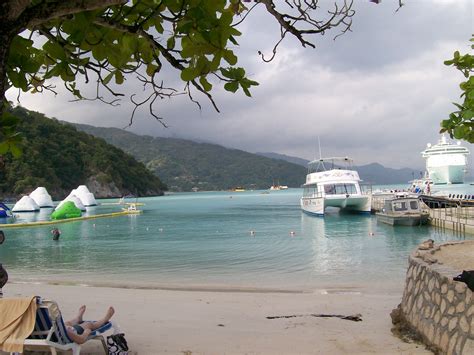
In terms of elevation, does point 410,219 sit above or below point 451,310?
below

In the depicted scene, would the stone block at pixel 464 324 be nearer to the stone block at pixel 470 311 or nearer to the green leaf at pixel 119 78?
the stone block at pixel 470 311

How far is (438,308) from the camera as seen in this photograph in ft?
13.9

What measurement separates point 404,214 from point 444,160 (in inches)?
3043

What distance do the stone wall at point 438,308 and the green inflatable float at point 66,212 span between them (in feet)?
131

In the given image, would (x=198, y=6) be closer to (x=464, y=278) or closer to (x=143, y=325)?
(x=464, y=278)

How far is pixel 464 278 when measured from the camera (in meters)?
3.66

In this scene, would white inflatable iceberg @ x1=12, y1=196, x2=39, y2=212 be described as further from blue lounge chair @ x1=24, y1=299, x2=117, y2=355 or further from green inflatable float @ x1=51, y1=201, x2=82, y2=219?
blue lounge chair @ x1=24, y1=299, x2=117, y2=355

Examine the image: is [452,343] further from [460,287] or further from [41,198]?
[41,198]

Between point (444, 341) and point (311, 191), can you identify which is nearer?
point (444, 341)

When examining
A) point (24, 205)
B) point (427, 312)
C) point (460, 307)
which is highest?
point (460, 307)

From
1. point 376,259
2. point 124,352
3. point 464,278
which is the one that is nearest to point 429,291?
point 464,278

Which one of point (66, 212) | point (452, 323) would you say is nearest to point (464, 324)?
point (452, 323)

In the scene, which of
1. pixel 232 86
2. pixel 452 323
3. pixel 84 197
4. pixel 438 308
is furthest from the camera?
pixel 84 197

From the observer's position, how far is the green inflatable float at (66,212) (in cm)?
4075
